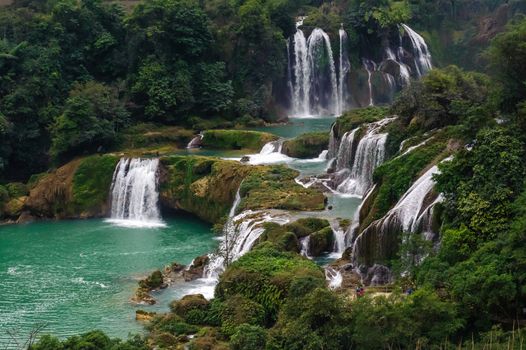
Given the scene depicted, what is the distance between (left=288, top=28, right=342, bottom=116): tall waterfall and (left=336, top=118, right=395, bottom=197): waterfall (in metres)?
21.3

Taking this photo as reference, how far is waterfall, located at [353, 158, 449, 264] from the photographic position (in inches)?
864

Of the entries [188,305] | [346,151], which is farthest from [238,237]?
[346,151]

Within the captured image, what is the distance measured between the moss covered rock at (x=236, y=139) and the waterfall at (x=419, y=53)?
779 inches

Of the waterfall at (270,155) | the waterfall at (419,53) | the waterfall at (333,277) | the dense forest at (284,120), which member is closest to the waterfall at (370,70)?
the dense forest at (284,120)

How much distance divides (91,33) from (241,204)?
23509 millimetres

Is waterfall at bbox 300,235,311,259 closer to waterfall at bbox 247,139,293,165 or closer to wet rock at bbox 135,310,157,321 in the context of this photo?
wet rock at bbox 135,310,157,321

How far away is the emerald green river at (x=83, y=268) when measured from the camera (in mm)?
23953

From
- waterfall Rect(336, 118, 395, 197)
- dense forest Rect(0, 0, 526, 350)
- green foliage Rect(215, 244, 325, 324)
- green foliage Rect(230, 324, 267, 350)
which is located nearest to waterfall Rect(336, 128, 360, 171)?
waterfall Rect(336, 118, 395, 197)

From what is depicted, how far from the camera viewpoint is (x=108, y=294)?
26.0 metres

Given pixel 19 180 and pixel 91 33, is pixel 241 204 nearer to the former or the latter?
pixel 19 180

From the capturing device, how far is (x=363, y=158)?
32.3m

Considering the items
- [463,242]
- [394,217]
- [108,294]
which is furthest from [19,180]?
[463,242]

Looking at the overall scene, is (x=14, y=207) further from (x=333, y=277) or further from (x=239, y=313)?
(x=239, y=313)

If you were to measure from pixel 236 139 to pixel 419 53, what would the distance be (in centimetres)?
2139
